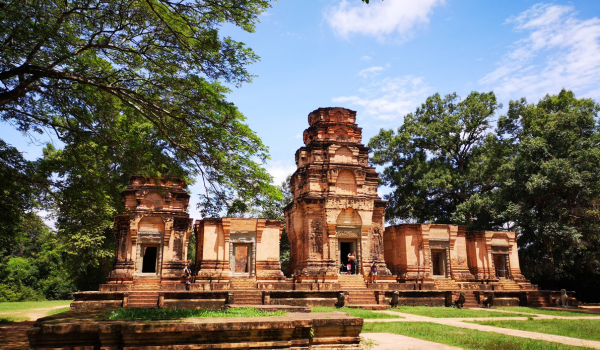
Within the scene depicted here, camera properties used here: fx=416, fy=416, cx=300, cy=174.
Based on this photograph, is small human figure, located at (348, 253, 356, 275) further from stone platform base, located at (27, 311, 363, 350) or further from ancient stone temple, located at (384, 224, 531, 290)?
stone platform base, located at (27, 311, 363, 350)

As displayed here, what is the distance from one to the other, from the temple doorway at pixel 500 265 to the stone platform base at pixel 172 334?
22462 mm

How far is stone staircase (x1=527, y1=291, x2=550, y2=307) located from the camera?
2064 cm

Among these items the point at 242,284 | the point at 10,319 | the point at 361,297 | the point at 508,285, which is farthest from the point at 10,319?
the point at 508,285

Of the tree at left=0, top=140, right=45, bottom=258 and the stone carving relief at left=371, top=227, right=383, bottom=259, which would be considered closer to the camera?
the tree at left=0, top=140, right=45, bottom=258

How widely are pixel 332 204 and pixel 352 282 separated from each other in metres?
3.99

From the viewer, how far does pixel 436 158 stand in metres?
32.5

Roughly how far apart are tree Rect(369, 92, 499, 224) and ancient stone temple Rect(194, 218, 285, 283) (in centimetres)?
1365

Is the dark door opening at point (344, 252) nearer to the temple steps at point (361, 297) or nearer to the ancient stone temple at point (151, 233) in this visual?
the temple steps at point (361, 297)

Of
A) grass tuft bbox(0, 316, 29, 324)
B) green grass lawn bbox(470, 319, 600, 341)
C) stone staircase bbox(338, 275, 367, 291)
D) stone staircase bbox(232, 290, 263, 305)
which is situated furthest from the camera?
stone staircase bbox(338, 275, 367, 291)

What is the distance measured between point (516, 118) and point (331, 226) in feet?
60.1

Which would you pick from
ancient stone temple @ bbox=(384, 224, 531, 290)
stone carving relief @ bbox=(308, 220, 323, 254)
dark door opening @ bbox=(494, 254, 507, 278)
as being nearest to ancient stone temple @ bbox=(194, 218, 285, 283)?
stone carving relief @ bbox=(308, 220, 323, 254)

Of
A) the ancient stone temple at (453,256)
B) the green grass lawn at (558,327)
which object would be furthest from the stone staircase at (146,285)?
the green grass lawn at (558,327)

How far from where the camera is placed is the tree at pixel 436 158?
99.6ft

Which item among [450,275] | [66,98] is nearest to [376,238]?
[450,275]
